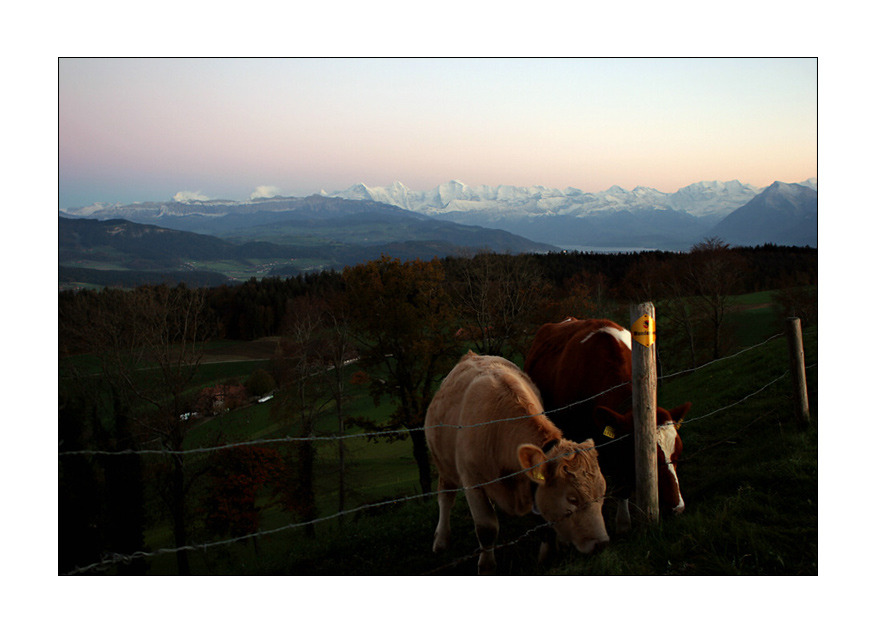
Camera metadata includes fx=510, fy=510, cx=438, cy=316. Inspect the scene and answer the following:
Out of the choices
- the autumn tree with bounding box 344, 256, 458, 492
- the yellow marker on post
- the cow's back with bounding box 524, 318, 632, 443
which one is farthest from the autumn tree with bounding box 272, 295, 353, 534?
the yellow marker on post

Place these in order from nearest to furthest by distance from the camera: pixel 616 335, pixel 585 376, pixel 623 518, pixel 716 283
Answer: pixel 623 518 → pixel 585 376 → pixel 616 335 → pixel 716 283

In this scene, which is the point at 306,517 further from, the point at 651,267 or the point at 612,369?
the point at 651,267

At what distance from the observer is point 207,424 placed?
24.2m

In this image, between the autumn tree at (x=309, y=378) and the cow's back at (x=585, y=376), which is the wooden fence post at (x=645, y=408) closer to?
the cow's back at (x=585, y=376)

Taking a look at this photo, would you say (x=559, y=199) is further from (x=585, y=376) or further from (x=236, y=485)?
(x=585, y=376)

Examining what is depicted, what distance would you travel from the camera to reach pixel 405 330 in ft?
80.6

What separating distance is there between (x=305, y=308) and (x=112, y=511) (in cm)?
1335

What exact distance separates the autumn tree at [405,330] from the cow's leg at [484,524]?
19.2 m

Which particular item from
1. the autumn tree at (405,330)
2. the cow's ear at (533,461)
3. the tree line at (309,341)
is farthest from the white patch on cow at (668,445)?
the autumn tree at (405,330)

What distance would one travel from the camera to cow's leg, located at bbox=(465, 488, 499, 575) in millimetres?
4551

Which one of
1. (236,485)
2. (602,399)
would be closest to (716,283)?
(236,485)

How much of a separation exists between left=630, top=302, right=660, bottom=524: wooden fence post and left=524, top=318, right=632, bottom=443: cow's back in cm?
83

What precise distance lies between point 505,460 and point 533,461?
0.50 meters
